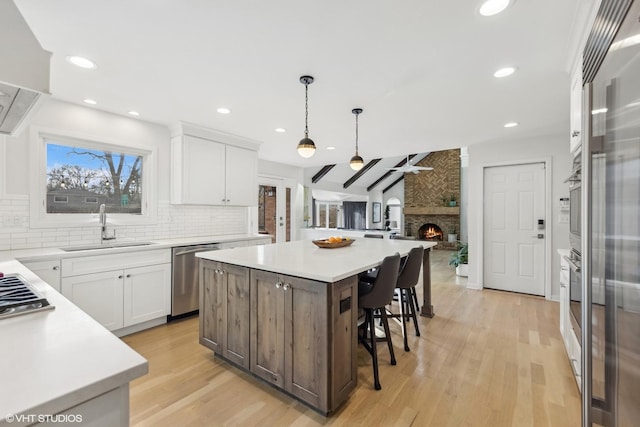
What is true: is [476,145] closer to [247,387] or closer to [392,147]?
[392,147]

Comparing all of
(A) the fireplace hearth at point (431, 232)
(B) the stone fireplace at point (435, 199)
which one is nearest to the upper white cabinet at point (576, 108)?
(B) the stone fireplace at point (435, 199)

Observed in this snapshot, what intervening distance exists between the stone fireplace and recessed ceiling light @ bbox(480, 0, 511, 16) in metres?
8.95

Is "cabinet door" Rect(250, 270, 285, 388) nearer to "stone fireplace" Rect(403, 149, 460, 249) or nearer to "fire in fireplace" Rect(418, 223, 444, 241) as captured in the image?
"stone fireplace" Rect(403, 149, 460, 249)

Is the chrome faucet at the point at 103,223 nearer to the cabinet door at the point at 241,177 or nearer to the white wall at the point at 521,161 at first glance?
the cabinet door at the point at 241,177

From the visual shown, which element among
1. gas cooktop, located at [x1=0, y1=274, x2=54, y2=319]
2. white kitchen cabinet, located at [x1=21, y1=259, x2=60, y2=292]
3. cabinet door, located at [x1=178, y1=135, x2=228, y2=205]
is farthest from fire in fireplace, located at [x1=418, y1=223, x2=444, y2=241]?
gas cooktop, located at [x1=0, y1=274, x2=54, y2=319]

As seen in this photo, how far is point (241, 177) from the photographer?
438cm

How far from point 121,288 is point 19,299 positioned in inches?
77.1

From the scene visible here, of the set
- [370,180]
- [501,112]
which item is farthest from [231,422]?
[370,180]

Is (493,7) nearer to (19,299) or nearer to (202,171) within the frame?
(19,299)

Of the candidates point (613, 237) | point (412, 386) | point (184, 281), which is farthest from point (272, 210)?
point (613, 237)

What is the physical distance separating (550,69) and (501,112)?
984mm

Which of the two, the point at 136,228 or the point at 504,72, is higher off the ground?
the point at 504,72

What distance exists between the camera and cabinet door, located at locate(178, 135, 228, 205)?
3686 millimetres

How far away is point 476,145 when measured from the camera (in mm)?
4715
